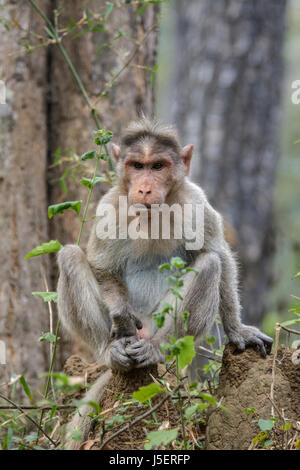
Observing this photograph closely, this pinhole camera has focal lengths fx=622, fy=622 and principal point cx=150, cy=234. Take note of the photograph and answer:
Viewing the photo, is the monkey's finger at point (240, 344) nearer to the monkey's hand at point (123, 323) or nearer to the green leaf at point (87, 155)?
the monkey's hand at point (123, 323)

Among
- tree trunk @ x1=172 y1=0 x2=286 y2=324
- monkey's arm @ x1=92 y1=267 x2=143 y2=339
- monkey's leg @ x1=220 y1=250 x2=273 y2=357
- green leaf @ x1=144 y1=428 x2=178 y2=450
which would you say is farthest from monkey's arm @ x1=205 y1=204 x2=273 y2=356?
tree trunk @ x1=172 y1=0 x2=286 y2=324

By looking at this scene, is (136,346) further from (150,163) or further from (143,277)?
(150,163)

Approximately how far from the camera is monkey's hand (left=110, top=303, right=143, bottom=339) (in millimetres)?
5012

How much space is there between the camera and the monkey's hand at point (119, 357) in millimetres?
4684

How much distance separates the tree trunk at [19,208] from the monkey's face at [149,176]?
5.87 feet

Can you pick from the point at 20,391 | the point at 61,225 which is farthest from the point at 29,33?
the point at 20,391

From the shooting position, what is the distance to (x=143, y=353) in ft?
15.5

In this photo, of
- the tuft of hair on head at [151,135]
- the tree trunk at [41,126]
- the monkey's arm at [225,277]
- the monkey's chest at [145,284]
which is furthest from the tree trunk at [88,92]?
the monkey's arm at [225,277]

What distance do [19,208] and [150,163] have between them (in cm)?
205

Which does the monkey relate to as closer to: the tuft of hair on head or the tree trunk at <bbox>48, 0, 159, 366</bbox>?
the tuft of hair on head

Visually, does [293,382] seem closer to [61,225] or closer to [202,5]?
[61,225]

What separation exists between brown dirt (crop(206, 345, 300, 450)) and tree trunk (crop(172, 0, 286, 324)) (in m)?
6.11

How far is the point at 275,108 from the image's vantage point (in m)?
11.1

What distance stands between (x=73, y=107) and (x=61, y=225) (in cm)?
134
